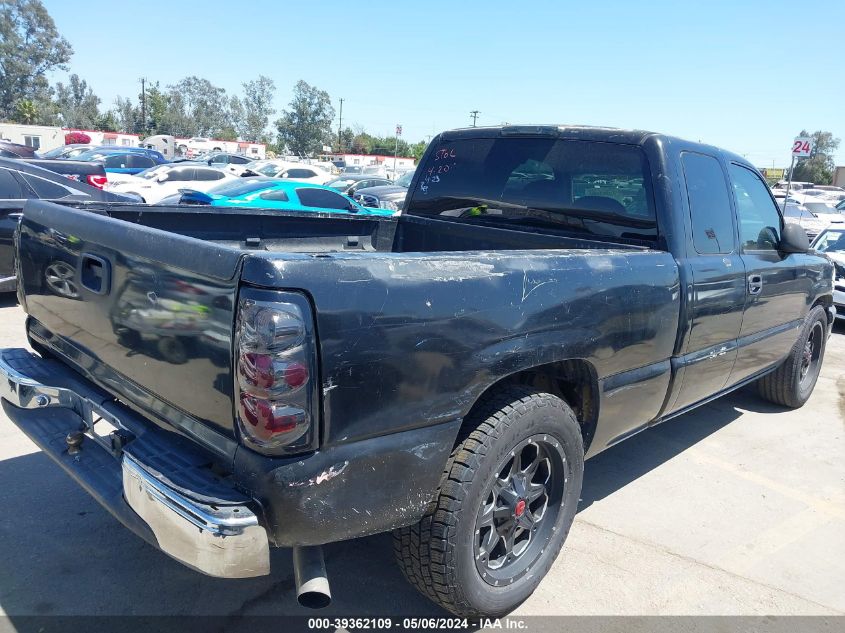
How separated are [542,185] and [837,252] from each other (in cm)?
865

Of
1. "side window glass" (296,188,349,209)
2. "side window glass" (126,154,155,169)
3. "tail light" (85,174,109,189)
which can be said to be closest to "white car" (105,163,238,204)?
"tail light" (85,174,109,189)

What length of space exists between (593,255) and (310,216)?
2.23 metres

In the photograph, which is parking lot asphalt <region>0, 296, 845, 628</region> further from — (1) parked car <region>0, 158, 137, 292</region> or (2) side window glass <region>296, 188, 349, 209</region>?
(2) side window glass <region>296, 188, 349, 209</region>

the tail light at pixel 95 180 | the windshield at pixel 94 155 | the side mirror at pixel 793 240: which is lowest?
the windshield at pixel 94 155

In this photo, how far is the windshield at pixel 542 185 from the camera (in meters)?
3.46

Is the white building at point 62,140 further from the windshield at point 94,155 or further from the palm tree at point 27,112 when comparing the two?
the palm tree at point 27,112

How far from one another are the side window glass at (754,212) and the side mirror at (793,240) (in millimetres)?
79

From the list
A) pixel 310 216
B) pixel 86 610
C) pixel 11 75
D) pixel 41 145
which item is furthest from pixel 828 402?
pixel 11 75

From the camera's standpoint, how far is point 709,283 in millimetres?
3482

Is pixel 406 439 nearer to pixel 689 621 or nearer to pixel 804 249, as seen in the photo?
pixel 689 621

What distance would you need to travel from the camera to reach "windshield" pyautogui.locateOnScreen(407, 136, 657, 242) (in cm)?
346

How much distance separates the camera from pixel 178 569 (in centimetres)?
296

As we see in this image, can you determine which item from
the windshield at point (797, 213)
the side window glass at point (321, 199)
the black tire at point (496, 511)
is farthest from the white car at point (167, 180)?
the windshield at point (797, 213)

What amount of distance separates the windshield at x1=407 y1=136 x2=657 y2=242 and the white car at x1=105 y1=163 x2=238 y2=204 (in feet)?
47.1
